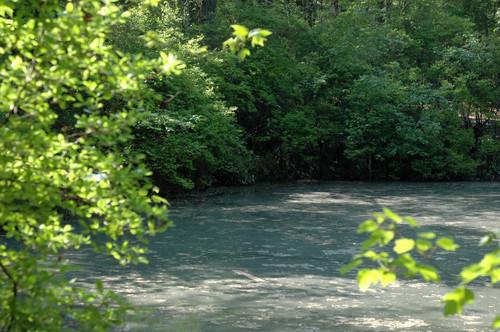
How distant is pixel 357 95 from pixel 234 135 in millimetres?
6847

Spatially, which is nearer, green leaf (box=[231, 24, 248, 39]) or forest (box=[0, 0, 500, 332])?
green leaf (box=[231, 24, 248, 39])

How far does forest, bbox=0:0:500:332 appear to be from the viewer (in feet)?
12.0

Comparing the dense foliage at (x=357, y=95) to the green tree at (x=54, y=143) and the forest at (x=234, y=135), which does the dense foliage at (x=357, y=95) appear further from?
the green tree at (x=54, y=143)

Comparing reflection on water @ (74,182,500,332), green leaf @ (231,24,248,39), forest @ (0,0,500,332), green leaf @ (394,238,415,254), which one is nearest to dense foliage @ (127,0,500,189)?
forest @ (0,0,500,332)

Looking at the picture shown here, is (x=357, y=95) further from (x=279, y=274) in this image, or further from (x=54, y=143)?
(x=54, y=143)

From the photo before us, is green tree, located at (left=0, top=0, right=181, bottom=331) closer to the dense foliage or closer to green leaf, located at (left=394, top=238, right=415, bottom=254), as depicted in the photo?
green leaf, located at (left=394, top=238, right=415, bottom=254)

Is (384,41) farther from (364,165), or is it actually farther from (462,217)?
(462,217)

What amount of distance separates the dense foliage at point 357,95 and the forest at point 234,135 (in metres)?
0.08

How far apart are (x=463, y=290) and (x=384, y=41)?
27247 millimetres

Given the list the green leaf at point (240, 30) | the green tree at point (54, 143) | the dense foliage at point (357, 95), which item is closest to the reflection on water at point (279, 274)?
the green tree at point (54, 143)

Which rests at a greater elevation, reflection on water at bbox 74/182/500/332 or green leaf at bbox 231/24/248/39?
green leaf at bbox 231/24/248/39

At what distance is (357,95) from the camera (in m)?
26.8

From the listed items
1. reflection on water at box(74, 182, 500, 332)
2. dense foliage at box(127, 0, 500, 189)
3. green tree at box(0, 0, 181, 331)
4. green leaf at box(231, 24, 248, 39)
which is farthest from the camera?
dense foliage at box(127, 0, 500, 189)

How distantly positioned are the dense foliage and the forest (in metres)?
0.08
